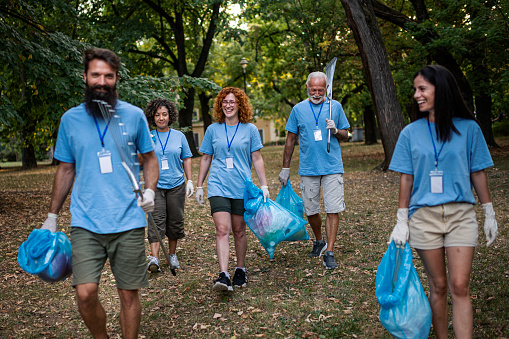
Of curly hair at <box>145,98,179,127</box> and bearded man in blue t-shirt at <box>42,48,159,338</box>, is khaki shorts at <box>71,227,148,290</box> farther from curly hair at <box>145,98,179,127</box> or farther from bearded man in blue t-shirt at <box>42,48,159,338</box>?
curly hair at <box>145,98,179,127</box>

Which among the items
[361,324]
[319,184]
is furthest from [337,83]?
[361,324]

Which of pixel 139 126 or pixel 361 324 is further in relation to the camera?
pixel 361 324

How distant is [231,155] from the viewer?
5.21m

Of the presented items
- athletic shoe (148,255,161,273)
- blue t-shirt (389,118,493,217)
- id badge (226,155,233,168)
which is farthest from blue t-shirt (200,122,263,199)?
blue t-shirt (389,118,493,217)

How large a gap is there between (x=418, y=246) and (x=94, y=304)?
209 cm

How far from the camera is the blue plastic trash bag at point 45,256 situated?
3.12 meters

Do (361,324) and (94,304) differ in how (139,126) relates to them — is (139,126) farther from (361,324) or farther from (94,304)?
(361,324)

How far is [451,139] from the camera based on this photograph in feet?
10.2

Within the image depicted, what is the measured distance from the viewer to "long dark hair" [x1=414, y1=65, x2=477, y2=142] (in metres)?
3.11

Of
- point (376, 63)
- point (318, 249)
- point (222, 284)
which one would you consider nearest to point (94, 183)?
point (222, 284)

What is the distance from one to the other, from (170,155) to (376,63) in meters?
8.74

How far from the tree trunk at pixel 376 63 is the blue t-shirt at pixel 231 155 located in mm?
8756

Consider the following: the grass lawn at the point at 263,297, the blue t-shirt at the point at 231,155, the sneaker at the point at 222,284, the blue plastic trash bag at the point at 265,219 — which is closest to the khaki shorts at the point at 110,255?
the grass lawn at the point at 263,297

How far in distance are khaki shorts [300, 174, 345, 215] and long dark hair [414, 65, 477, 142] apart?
2723mm
